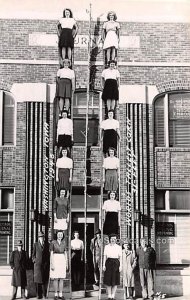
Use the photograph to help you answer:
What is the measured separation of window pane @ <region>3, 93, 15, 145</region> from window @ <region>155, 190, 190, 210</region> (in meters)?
4.84

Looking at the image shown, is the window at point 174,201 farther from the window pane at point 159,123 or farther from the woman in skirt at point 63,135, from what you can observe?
the woman in skirt at point 63,135

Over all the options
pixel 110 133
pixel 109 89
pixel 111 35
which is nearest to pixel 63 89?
pixel 109 89

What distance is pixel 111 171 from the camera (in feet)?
57.1

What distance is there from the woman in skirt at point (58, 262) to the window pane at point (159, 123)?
438 cm

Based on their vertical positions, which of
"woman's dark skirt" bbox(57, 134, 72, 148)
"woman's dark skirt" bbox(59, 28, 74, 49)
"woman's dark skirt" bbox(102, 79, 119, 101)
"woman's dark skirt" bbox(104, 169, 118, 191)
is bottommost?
"woman's dark skirt" bbox(104, 169, 118, 191)

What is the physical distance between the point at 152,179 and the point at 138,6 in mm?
5259

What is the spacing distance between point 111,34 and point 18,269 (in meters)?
7.50

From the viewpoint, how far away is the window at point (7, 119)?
17.8 meters

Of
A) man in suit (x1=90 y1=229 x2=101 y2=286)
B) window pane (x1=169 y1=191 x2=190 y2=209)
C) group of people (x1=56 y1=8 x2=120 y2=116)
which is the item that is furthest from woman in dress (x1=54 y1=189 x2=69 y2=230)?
window pane (x1=169 y1=191 x2=190 y2=209)

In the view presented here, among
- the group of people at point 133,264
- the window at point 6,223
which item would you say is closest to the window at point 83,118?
the window at point 6,223

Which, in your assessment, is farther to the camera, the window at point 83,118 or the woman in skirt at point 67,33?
the window at point 83,118

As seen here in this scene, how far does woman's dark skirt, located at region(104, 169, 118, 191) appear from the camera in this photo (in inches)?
682

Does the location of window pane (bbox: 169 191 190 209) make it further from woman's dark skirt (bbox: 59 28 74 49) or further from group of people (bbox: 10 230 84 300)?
woman's dark skirt (bbox: 59 28 74 49)

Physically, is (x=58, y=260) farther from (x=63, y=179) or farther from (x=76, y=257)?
(x=63, y=179)
